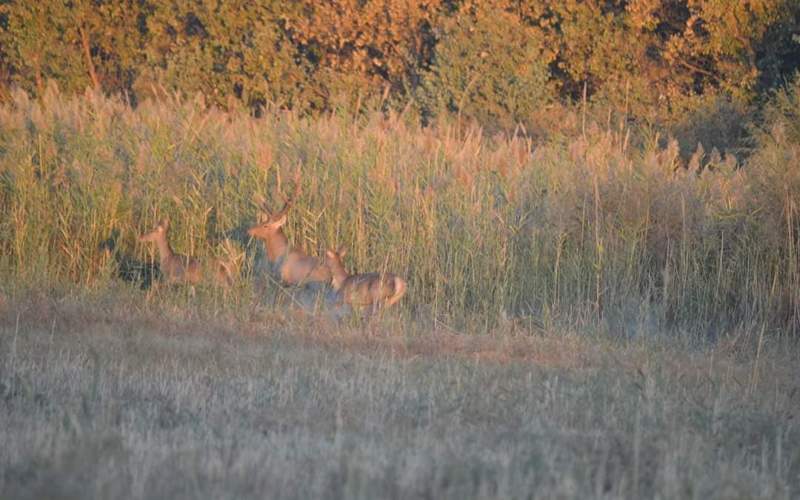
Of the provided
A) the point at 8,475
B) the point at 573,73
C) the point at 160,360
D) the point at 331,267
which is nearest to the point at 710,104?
the point at 573,73

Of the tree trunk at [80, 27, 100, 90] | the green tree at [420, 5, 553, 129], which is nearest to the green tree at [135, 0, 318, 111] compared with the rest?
the tree trunk at [80, 27, 100, 90]

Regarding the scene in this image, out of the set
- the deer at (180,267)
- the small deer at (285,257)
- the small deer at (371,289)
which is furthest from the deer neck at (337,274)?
the deer at (180,267)

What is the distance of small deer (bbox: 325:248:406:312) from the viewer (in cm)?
941

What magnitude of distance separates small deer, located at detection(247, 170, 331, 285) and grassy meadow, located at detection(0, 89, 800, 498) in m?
0.20

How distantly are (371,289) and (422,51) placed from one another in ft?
38.2

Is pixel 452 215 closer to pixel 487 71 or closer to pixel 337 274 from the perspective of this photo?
pixel 337 274

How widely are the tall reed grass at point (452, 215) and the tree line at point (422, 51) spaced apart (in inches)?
213

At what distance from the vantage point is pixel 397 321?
905cm

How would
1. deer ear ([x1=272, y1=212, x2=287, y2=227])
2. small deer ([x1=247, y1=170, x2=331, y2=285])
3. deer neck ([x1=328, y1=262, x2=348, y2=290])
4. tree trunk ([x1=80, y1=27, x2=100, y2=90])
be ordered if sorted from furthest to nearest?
tree trunk ([x1=80, y1=27, x2=100, y2=90])
deer ear ([x1=272, y1=212, x2=287, y2=227])
small deer ([x1=247, y1=170, x2=331, y2=285])
deer neck ([x1=328, y1=262, x2=348, y2=290])

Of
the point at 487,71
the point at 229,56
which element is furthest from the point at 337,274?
the point at 229,56

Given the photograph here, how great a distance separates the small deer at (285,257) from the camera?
10.1 m

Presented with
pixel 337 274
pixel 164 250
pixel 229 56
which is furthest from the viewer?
pixel 229 56

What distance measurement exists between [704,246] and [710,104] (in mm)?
8689

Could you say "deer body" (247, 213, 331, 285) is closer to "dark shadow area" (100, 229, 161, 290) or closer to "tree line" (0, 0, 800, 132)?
"dark shadow area" (100, 229, 161, 290)
